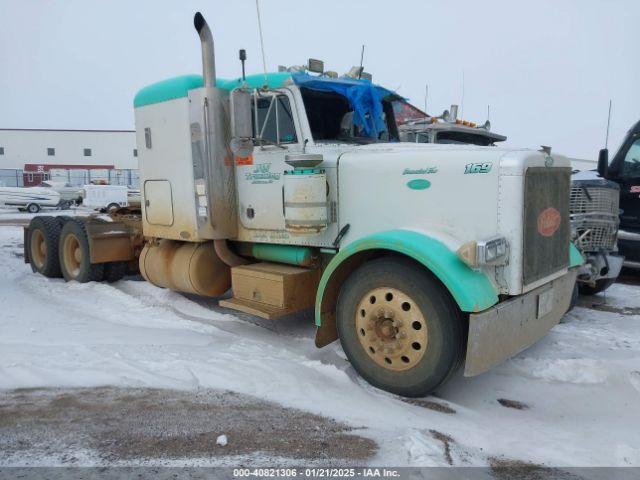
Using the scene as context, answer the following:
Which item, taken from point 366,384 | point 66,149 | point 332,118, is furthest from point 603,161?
point 66,149

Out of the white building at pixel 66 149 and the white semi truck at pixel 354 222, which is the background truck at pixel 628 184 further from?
the white building at pixel 66 149

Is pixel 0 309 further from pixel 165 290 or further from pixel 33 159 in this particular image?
pixel 33 159

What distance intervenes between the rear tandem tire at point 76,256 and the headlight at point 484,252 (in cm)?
599

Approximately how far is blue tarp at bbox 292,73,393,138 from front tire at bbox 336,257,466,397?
193 centimetres

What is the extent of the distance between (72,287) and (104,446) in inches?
204

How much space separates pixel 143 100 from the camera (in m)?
6.37

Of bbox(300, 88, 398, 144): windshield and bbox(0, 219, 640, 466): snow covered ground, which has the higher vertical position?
bbox(300, 88, 398, 144): windshield

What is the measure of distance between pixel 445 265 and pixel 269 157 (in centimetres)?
239

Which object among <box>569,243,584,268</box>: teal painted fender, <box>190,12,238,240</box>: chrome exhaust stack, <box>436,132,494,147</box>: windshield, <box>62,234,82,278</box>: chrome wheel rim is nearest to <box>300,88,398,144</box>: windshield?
<box>190,12,238,240</box>: chrome exhaust stack

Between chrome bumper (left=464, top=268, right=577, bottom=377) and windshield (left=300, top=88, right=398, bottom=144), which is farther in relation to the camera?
windshield (left=300, top=88, right=398, bottom=144)

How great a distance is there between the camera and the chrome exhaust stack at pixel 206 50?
5.32 m

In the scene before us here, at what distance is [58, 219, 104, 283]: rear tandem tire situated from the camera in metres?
7.66

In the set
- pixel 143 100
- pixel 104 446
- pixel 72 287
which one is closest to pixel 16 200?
pixel 72 287

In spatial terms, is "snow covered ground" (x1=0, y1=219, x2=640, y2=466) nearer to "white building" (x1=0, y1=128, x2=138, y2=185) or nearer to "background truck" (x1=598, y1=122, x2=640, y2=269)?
"background truck" (x1=598, y1=122, x2=640, y2=269)
